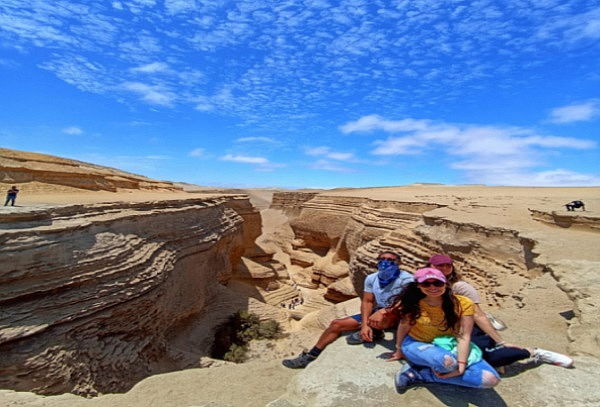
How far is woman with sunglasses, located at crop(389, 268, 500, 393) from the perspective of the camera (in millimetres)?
3344

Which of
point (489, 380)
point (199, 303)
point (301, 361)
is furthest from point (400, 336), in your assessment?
point (199, 303)

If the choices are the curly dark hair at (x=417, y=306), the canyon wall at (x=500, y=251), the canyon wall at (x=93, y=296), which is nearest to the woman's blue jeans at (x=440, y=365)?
the curly dark hair at (x=417, y=306)

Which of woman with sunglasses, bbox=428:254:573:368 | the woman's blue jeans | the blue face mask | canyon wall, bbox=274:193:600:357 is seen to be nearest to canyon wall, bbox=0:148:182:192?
canyon wall, bbox=274:193:600:357

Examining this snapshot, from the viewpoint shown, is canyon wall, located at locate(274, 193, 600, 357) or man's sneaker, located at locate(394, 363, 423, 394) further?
canyon wall, located at locate(274, 193, 600, 357)

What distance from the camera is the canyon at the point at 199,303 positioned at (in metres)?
3.85

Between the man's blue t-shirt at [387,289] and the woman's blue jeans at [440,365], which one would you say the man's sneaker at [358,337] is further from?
the woman's blue jeans at [440,365]

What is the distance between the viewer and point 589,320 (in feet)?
15.1

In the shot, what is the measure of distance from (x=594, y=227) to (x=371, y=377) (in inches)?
326

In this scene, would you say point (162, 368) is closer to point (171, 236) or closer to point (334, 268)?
point (171, 236)

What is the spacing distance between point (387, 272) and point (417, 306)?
0.78 metres

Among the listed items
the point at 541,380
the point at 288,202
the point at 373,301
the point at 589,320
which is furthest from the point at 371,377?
the point at 288,202

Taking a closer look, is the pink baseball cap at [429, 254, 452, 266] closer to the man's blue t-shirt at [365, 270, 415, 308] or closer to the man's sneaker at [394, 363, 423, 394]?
the man's blue t-shirt at [365, 270, 415, 308]

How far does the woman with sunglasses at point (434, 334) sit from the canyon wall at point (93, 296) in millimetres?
5860

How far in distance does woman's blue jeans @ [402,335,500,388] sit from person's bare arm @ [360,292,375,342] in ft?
2.28
